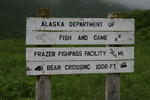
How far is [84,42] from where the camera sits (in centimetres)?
704

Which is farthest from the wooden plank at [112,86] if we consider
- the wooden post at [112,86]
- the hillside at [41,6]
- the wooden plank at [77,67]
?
the hillside at [41,6]

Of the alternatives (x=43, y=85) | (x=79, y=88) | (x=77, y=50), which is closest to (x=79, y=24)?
(x=77, y=50)

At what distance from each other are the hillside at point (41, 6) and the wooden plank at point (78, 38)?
101 metres

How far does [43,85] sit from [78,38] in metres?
1.09

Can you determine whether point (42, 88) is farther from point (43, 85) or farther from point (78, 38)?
point (78, 38)

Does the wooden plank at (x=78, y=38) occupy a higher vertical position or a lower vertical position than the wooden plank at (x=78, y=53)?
higher

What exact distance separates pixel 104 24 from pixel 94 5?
178 metres

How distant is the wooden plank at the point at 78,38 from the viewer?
672 centimetres

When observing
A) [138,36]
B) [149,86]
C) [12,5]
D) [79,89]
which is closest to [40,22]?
[79,89]

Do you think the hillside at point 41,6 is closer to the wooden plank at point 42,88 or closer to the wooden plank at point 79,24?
the wooden plank at point 79,24

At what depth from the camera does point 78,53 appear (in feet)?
22.9

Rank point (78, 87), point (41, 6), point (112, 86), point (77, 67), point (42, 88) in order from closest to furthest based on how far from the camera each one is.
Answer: point (42, 88), point (77, 67), point (112, 86), point (78, 87), point (41, 6)

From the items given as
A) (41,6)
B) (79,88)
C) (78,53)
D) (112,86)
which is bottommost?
(79,88)

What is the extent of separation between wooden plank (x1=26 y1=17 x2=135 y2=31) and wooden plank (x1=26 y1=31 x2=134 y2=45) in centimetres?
9
